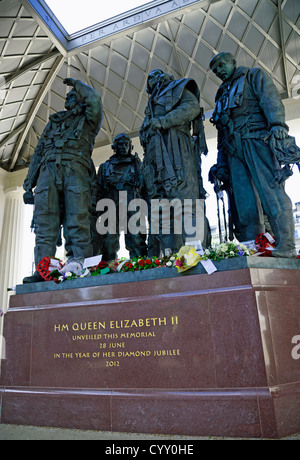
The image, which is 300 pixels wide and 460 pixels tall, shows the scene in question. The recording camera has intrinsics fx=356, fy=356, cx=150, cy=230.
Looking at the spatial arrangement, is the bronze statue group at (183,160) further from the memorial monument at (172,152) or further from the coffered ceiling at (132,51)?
the coffered ceiling at (132,51)

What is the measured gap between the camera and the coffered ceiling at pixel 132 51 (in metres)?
15.4

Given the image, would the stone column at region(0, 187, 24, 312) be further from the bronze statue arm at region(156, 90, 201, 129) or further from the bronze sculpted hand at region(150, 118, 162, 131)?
the bronze statue arm at region(156, 90, 201, 129)

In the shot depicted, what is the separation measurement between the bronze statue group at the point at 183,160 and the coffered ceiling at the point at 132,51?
37.2ft

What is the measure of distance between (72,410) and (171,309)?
1408mm

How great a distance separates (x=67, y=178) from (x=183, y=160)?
70.2 inches

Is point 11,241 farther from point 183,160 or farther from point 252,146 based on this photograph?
point 252,146

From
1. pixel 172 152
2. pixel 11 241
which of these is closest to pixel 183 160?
pixel 172 152

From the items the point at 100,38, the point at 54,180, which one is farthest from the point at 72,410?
the point at 100,38

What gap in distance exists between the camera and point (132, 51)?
17812mm

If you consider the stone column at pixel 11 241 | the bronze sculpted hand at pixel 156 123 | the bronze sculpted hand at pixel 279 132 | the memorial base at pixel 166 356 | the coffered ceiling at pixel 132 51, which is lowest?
the memorial base at pixel 166 356

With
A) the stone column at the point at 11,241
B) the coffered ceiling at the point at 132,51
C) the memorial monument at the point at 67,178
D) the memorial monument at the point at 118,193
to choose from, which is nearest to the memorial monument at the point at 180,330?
the memorial monument at the point at 67,178

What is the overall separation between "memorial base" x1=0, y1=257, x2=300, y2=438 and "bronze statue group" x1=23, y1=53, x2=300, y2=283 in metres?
0.88

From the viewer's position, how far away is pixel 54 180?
5414mm

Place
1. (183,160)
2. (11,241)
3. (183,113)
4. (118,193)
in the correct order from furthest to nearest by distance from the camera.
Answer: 1. (11,241)
2. (118,193)
3. (183,113)
4. (183,160)
